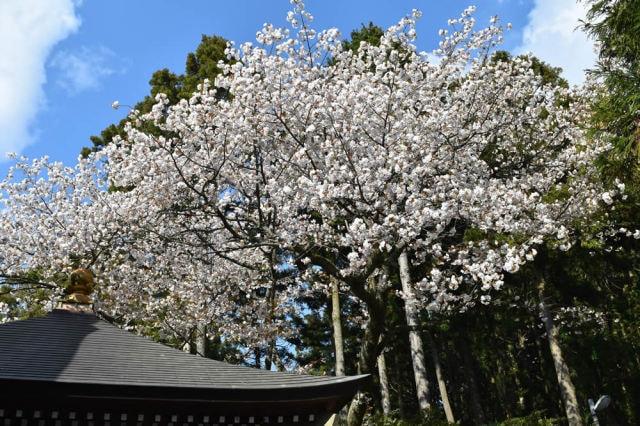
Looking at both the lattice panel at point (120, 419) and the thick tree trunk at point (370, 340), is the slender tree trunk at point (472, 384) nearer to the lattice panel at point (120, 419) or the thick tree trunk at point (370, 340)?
the thick tree trunk at point (370, 340)

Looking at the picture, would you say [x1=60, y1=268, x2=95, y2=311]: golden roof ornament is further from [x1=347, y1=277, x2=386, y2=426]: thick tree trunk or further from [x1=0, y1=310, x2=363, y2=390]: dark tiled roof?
[x1=347, y1=277, x2=386, y2=426]: thick tree trunk

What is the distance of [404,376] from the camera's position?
31.1 metres

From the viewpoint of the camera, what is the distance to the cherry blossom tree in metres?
9.02

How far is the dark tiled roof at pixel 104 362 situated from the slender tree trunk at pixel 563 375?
10.8 metres

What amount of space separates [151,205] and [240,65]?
366cm

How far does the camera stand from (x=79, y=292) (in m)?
7.52

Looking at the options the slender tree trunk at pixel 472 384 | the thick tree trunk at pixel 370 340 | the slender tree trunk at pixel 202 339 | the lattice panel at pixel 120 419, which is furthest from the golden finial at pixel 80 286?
the slender tree trunk at pixel 472 384

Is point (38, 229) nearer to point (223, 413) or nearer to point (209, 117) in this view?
point (209, 117)

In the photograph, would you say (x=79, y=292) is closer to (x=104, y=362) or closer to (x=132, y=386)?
(x=104, y=362)

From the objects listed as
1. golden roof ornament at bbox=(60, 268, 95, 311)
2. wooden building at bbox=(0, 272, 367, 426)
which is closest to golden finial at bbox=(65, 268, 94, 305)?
golden roof ornament at bbox=(60, 268, 95, 311)

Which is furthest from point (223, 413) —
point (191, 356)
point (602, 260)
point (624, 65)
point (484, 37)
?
point (602, 260)

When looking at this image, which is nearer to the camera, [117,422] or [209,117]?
[117,422]

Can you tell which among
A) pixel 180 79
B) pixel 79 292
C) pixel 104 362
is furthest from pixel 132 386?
pixel 180 79

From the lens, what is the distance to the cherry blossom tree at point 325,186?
9.02 m
